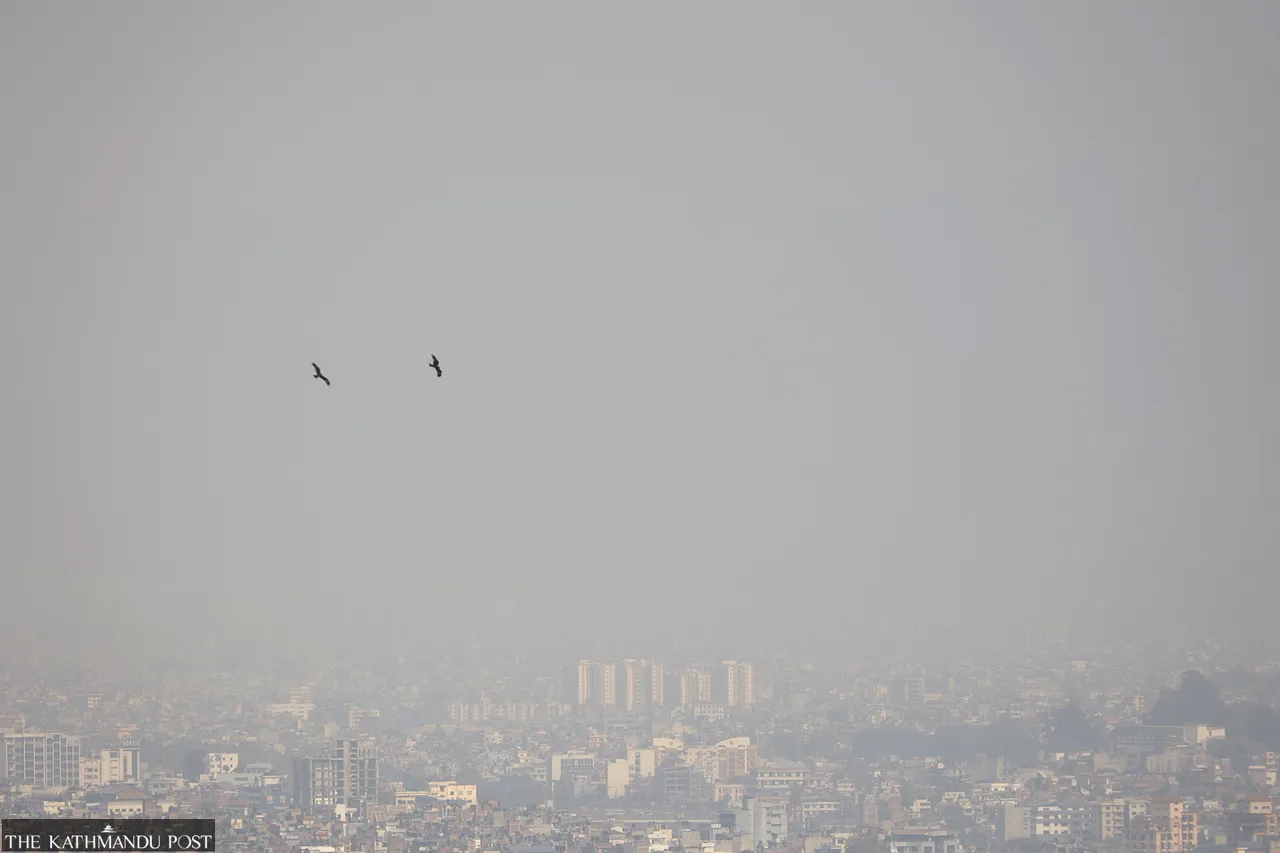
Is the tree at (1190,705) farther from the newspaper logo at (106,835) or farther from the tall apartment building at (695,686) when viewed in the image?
the newspaper logo at (106,835)

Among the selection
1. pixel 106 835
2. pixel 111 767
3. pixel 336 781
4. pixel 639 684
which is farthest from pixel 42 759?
pixel 639 684

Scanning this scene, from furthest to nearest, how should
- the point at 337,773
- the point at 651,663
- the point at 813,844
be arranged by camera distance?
the point at 651,663, the point at 337,773, the point at 813,844

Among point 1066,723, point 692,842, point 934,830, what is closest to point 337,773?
point 692,842

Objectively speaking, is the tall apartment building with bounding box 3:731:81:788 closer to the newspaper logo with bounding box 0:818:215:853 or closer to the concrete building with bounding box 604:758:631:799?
the newspaper logo with bounding box 0:818:215:853

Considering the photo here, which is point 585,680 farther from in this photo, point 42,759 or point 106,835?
point 106,835

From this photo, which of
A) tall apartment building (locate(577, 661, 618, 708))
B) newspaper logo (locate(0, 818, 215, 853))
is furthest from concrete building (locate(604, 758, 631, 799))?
newspaper logo (locate(0, 818, 215, 853))

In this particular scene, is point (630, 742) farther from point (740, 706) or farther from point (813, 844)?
point (813, 844)
